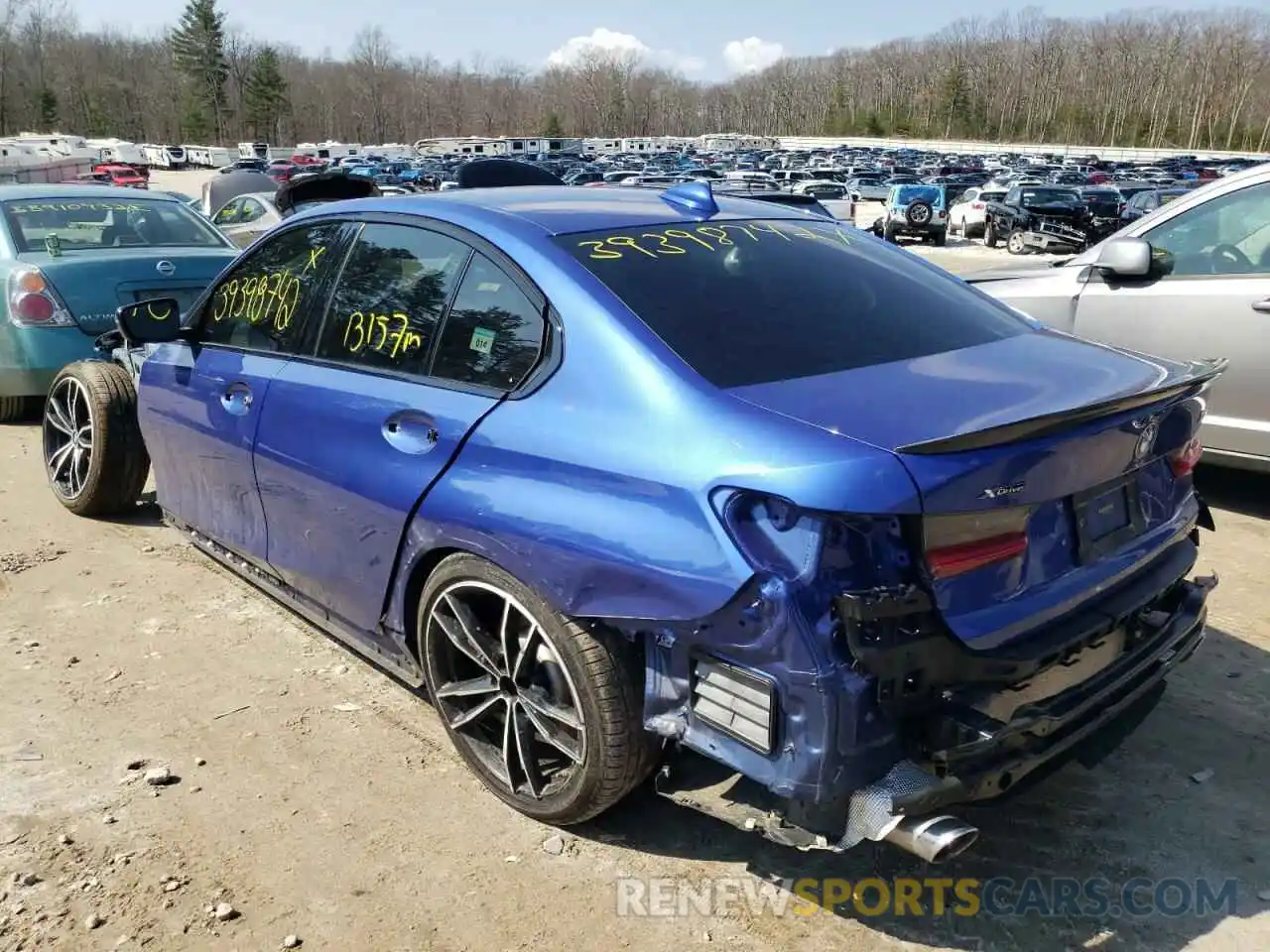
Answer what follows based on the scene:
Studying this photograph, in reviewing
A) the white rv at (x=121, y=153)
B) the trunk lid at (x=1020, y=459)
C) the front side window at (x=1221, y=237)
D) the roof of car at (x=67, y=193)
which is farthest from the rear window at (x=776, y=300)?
the white rv at (x=121, y=153)

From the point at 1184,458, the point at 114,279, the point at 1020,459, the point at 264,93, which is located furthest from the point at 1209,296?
→ the point at 264,93

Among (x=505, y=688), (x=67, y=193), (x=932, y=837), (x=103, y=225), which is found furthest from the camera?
(x=67, y=193)

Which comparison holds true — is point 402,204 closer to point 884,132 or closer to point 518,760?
point 518,760

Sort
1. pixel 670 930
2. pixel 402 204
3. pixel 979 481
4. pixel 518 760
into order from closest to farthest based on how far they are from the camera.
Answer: pixel 979 481 → pixel 670 930 → pixel 518 760 → pixel 402 204

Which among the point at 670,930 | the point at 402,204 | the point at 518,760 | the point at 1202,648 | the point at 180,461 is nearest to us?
the point at 670,930

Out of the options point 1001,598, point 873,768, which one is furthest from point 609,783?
point 1001,598

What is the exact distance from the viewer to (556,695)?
264cm

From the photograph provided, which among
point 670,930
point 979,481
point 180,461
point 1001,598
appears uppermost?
point 979,481

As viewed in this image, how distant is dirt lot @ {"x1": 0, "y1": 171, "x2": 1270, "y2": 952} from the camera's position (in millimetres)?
2406

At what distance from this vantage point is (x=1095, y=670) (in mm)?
2463

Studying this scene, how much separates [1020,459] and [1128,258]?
3.36 metres

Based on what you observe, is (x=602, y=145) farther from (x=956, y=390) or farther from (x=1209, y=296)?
(x=956, y=390)

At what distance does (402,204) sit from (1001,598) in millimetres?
2160

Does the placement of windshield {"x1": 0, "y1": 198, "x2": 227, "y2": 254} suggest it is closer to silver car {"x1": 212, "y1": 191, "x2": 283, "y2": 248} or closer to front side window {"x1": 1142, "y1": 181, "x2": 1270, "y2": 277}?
silver car {"x1": 212, "y1": 191, "x2": 283, "y2": 248}
